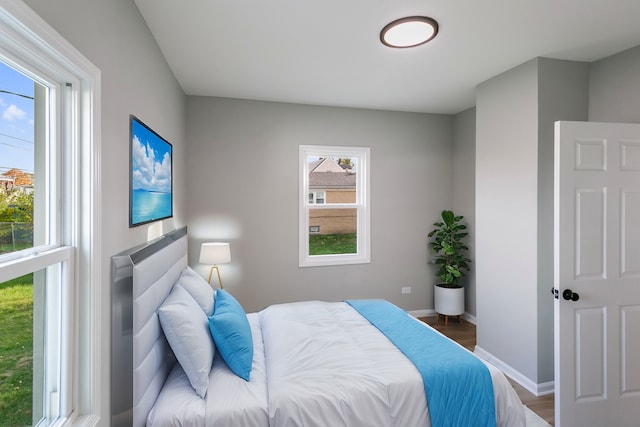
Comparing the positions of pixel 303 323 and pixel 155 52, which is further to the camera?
pixel 303 323

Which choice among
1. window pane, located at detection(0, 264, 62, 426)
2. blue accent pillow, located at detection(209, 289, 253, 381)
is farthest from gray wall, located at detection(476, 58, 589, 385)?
window pane, located at detection(0, 264, 62, 426)

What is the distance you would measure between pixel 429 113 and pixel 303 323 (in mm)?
3268

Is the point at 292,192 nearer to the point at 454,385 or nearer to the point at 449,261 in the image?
the point at 449,261

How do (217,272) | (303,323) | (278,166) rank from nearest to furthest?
(303,323), (217,272), (278,166)

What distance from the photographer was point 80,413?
1369 millimetres

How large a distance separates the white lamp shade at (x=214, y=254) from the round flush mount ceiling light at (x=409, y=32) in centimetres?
239

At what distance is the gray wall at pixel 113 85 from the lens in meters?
1.28

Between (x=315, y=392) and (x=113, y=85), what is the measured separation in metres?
1.79

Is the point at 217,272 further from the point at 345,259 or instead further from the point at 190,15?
the point at 190,15

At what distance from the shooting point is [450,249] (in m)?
4.23

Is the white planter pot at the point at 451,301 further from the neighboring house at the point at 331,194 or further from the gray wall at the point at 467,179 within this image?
the neighboring house at the point at 331,194

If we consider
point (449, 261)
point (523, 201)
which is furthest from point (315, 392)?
point (449, 261)

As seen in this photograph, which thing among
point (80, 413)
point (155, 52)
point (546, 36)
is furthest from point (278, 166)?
point (80, 413)

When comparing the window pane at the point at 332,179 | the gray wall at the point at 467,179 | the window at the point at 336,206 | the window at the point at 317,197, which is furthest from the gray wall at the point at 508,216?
the window at the point at 317,197
